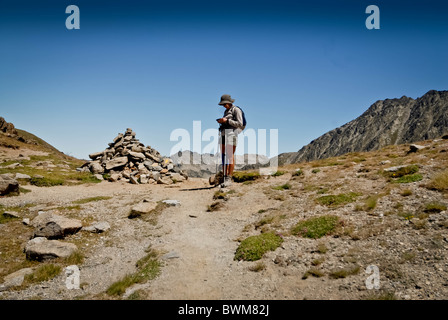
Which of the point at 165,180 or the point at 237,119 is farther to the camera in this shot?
the point at 165,180

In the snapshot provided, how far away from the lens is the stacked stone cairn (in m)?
22.5

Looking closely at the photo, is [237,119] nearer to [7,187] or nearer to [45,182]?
[7,187]

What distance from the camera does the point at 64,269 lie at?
8578mm

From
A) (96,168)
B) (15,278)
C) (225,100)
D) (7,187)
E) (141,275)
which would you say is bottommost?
(15,278)

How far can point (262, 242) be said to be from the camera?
29.4 feet

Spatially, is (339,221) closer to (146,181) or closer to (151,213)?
(151,213)

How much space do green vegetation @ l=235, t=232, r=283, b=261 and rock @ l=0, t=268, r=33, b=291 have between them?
6377 millimetres

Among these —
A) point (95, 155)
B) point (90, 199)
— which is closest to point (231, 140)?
point (90, 199)

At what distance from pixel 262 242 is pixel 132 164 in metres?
18.6

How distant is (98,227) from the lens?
38.6 feet

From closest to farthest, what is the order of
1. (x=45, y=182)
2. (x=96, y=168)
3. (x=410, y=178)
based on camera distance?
1. (x=410, y=178)
2. (x=45, y=182)
3. (x=96, y=168)

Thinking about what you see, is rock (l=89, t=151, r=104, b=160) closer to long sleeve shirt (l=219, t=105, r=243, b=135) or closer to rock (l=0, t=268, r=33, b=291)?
long sleeve shirt (l=219, t=105, r=243, b=135)

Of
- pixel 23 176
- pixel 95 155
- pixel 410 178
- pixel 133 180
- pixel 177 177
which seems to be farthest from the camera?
pixel 95 155

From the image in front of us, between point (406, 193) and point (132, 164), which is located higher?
point (132, 164)
